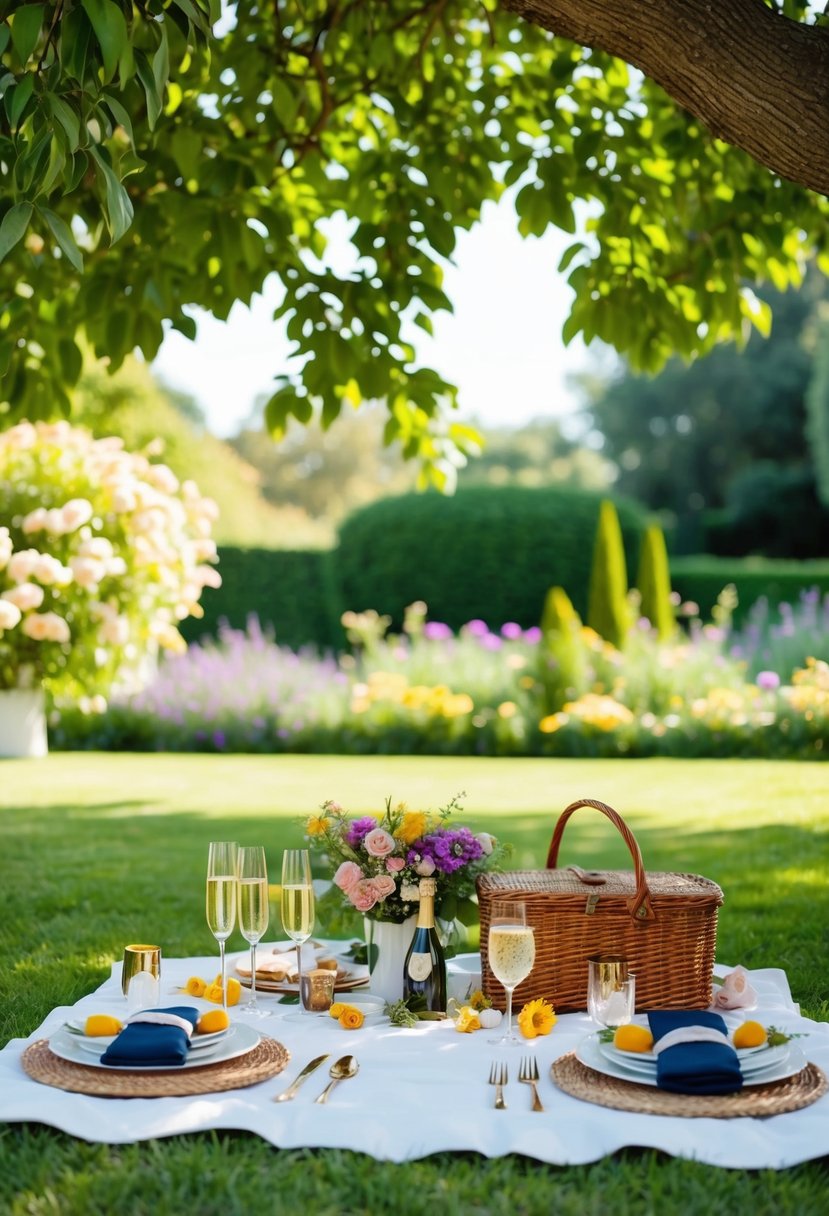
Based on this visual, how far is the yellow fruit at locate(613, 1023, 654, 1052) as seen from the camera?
2.46 metres

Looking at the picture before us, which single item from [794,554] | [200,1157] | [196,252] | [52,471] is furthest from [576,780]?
[794,554]

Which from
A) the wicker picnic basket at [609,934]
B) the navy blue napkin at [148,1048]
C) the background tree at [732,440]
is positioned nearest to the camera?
the navy blue napkin at [148,1048]

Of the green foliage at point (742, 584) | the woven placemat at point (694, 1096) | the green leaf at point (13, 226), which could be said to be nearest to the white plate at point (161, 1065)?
the woven placemat at point (694, 1096)

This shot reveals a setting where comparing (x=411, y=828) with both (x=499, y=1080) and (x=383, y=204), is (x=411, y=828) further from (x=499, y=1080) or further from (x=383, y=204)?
(x=383, y=204)

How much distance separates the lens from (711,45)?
303 cm

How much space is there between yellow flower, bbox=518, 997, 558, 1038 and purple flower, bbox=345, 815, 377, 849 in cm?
55

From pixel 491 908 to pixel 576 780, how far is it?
5590mm

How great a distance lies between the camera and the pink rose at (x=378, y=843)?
2.94m

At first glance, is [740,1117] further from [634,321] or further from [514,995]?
[634,321]

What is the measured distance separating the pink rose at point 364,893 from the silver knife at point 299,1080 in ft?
1.36

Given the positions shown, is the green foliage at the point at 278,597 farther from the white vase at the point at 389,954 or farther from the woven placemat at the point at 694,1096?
the woven placemat at the point at 694,1096

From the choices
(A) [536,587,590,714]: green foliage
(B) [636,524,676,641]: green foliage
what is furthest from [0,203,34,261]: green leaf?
(B) [636,524,676,641]: green foliage

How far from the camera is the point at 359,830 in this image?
307 cm

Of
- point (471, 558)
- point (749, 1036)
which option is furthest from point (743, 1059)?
point (471, 558)
